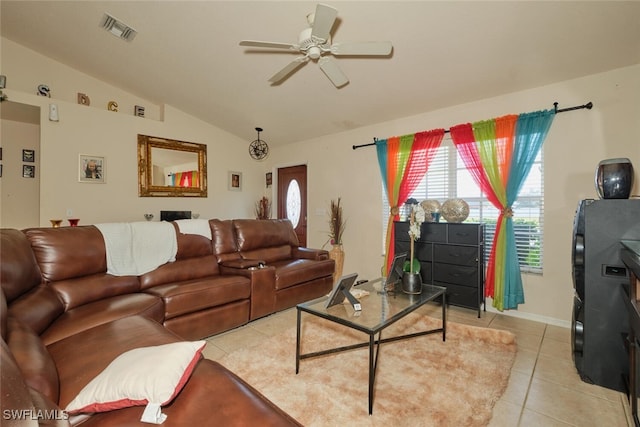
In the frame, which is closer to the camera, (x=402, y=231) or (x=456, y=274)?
(x=456, y=274)

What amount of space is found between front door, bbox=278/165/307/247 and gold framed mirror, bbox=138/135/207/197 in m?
1.51

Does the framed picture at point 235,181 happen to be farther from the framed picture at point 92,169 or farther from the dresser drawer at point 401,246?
the dresser drawer at point 401,246

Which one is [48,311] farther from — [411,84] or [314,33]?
[411,84]

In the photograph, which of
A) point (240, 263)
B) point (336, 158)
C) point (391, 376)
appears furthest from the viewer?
point (336, 158)

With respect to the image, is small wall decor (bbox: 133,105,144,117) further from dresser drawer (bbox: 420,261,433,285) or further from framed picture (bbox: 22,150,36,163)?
dresser drawer (bbox: 420,261,433,285)

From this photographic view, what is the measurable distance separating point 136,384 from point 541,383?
2374mm

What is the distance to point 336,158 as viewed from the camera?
4.91 meters

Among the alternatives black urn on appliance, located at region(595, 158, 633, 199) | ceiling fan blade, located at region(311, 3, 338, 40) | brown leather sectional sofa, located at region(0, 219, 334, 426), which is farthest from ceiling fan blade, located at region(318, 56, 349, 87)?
black urn on appliance, located at region(595, 158, 633, 199)

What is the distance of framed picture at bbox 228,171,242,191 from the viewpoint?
577 cm

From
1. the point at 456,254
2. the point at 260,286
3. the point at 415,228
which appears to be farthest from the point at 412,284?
the point at 260,286

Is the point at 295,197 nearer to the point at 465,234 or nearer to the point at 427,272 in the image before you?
the point at 427,272

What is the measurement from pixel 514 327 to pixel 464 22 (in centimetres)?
286

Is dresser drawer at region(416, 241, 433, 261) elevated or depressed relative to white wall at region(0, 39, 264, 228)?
depressed

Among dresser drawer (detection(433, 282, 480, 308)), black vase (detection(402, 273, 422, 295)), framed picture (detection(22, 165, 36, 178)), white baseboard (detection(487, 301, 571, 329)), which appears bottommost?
white baseboard (detection(487, 301, 571, 329))
